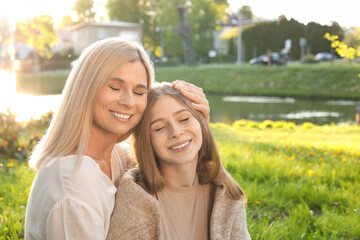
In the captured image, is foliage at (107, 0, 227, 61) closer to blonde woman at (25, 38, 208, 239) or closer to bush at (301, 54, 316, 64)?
bush at (301, 54, 316, 64)

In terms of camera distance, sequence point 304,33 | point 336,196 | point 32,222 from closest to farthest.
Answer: point 32,222 < point 336,196 < point 304,33

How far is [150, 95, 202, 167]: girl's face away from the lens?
2.25 metres

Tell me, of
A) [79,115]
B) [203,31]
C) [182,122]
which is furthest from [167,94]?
[203,31]

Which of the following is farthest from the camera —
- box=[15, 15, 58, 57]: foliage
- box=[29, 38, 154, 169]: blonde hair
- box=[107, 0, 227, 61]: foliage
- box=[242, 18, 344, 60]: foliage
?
box=[107, 0, 227, 61]: foliage

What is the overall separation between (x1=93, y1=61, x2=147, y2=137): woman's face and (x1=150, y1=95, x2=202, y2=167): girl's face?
11cm

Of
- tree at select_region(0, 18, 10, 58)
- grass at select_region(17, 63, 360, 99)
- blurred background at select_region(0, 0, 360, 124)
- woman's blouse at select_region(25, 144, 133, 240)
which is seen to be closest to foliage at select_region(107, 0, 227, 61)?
blurred background at select_region(0, 0, 360, 124)

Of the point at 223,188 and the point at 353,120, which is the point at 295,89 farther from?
the point at 223,188

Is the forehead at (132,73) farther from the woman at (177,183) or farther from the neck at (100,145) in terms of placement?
the neck at (100,145)

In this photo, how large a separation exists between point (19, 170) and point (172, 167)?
290 cm

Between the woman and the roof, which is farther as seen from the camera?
the roof

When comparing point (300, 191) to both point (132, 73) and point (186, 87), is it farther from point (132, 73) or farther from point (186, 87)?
point (132, 73)

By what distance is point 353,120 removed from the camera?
42.7 feet

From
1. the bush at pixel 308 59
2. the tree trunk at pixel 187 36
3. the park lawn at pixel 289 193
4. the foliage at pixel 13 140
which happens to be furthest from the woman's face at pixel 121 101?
the tree trunk at pixel 187 36

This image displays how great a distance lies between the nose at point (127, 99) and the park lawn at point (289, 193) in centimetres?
108
